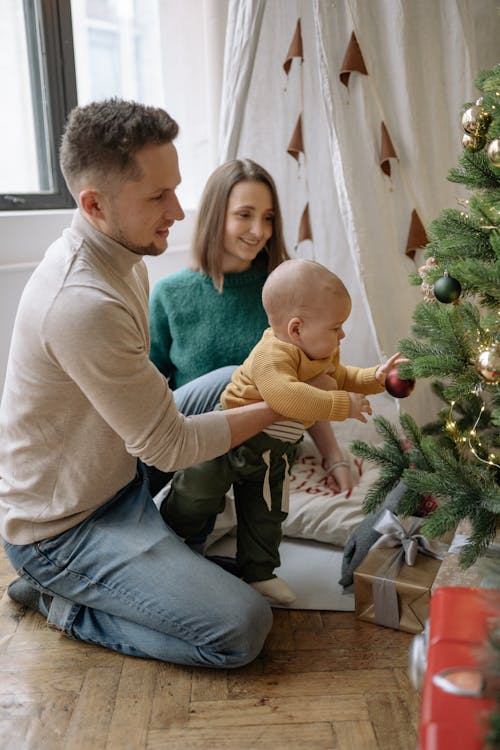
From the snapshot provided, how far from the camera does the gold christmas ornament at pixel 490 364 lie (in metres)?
1.24

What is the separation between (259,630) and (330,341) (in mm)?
599

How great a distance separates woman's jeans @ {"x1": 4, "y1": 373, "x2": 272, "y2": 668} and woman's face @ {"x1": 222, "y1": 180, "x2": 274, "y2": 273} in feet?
2.61

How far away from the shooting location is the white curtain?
7.07 ft

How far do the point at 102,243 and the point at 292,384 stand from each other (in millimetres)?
469

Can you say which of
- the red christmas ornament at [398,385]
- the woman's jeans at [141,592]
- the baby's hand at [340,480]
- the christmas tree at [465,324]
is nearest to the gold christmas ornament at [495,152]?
the christmas tree at [465,324]

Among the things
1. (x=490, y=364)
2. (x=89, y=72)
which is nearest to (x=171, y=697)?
(x=490, y=364)

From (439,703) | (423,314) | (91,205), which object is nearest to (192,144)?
(91,205)

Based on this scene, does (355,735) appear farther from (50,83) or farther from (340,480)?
(50,83)

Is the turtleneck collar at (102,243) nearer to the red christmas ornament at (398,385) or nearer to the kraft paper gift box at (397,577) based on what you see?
the red christmas ornament at (398,385)

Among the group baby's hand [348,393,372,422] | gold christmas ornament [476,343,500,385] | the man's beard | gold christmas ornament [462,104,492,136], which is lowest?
baby's hand [348,393,372,422]

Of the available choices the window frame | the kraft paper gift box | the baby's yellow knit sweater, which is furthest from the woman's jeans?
the window frame

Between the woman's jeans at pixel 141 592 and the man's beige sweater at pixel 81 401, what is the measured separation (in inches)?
2.0

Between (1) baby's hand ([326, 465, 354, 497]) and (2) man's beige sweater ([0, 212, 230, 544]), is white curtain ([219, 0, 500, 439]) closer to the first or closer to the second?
(1) baby's hand ([326, 465, 354, 497])

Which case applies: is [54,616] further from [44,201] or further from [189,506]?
[44,201]
